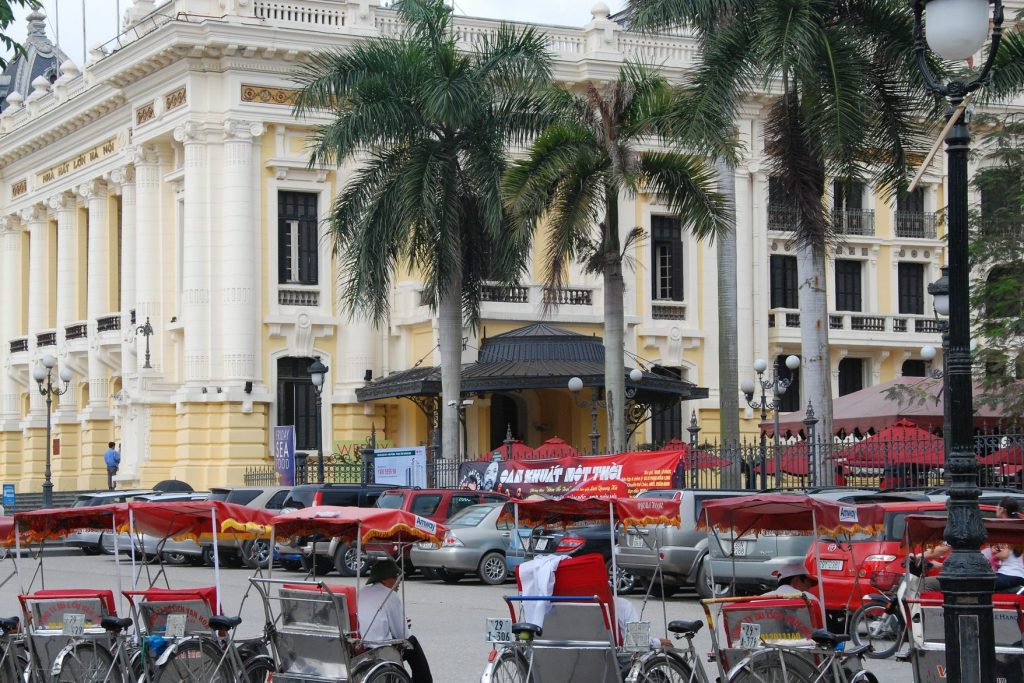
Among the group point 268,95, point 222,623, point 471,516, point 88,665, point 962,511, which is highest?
point 268,95

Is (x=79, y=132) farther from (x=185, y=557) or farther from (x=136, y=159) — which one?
(x=185, y=557)

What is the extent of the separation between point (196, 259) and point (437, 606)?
932 inches

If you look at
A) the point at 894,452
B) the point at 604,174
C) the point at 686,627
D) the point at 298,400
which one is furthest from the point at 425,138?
the point at 686,627

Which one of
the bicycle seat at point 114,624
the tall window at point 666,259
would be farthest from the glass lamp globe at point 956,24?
the tall window at point 666,259

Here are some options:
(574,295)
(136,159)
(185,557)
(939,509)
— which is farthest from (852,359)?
(939,509)

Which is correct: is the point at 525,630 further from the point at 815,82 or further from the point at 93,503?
the point at 93,503

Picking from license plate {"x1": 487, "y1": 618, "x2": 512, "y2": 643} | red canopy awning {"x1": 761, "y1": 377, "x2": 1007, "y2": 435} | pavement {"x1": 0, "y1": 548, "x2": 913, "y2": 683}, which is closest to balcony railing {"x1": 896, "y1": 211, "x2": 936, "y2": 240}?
red canopy awning {"x1": 761, "y1": 377, "x2": 1007, "y2": 435}

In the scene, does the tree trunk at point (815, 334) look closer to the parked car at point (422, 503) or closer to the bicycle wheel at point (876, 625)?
the parked car at point (422, 503)

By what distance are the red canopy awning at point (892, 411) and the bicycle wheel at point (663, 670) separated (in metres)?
22.6

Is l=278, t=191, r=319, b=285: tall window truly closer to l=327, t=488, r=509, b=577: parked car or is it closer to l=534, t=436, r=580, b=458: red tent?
l=534, t=436, r=580, b=458: red tent

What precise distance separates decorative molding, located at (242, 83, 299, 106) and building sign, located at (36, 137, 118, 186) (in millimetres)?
7186

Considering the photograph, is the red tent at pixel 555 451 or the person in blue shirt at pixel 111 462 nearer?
the red tent at pixel 555 451

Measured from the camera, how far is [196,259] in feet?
149

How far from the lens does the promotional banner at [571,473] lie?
29812 millimetres
